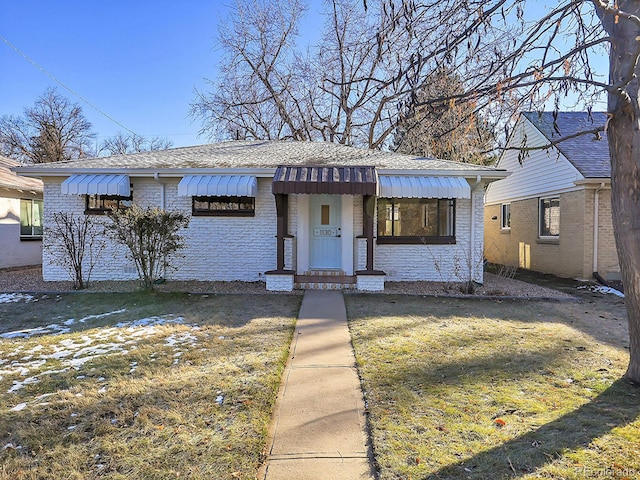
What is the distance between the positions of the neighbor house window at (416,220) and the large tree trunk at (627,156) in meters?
6.65

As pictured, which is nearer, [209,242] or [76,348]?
[76,348]

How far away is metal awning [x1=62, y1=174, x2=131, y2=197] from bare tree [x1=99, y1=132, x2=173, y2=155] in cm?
3271

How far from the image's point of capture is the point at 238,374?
4.08 m

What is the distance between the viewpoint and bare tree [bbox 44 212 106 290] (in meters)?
9.48

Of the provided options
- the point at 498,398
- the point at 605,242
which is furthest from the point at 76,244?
the point at 605,242

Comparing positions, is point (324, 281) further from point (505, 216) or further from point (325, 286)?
point (505, 216)

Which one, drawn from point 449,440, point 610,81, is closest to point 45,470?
point 449,440

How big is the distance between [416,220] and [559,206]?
606 centimetres

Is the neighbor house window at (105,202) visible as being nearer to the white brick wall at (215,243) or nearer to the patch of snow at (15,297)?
the white brick wall at (215,243)

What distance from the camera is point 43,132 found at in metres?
33.3

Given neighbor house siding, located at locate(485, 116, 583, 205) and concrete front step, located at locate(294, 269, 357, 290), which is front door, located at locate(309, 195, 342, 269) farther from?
neighbor house siding, located at locate(485, 116, 583, 205)

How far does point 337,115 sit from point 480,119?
21.0m

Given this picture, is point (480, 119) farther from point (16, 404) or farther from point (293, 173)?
point (16, 404)

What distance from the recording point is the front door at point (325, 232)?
10.5m
